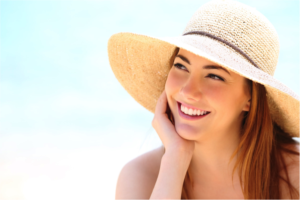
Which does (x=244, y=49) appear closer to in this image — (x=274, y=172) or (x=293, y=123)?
(x=293, y=123)

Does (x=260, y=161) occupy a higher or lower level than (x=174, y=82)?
lower

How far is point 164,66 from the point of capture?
2.61 m

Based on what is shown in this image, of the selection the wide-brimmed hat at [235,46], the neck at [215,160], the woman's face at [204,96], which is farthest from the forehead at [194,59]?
the neck at [215,160]

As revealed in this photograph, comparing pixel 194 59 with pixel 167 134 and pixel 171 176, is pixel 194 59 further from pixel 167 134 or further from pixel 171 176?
pixel 171 176

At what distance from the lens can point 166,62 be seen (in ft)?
8.41

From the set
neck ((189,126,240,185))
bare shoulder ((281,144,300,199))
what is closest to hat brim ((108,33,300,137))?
bare shoulder ((281,144,300,199))

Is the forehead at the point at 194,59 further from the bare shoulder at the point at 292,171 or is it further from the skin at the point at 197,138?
the bare shoulder at the point at 292,171

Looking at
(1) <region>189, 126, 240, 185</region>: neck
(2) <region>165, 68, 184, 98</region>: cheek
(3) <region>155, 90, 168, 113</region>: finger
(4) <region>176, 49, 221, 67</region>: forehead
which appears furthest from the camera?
(3) <region>155, 90, 168, 113</region>: finger

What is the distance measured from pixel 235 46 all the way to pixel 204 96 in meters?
0.34

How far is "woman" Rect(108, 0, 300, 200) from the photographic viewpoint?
1987 millimetres

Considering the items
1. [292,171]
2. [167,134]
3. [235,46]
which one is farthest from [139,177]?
[235,46]

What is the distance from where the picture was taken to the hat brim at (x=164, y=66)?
1.85 m

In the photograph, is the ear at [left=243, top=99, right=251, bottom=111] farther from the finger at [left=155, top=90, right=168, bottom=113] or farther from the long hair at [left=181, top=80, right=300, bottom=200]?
the finger at [left=155, top=90, right=168, bottom=113]

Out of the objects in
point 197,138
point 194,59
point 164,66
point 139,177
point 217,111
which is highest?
point 164,66
